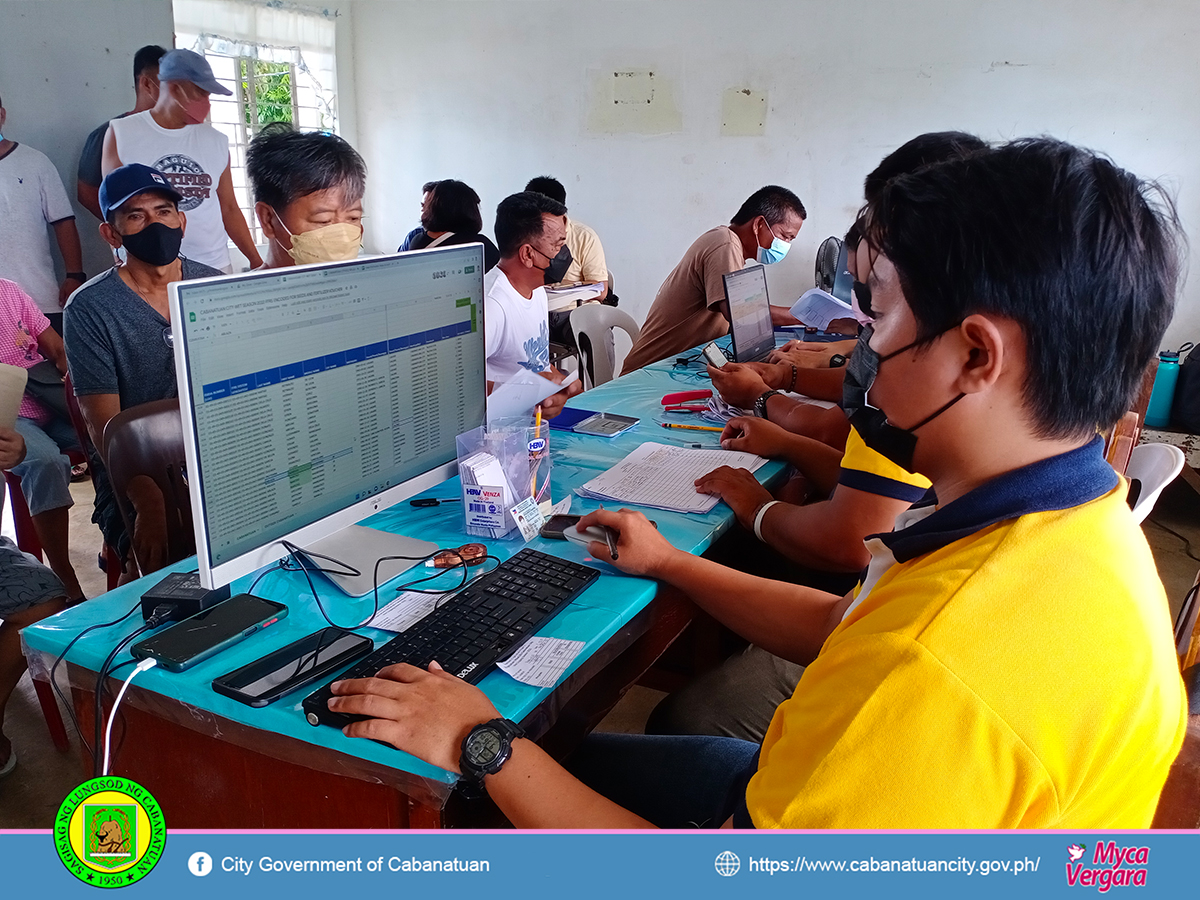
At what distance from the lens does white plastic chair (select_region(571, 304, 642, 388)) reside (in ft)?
10.5

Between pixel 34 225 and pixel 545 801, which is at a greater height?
pixel 34 225

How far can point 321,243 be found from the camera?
197cm

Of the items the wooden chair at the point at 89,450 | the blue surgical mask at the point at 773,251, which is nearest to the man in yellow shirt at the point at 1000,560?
the wooden chair at the point at 89,450

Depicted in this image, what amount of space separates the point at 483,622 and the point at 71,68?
11.7 feet

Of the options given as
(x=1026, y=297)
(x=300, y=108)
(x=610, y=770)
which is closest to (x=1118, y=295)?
(x=1026, y=297)

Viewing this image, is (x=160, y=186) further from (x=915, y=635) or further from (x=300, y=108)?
(x=300, y=108)

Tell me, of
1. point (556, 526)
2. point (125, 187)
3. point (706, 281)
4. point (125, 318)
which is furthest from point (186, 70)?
point (556, 526)

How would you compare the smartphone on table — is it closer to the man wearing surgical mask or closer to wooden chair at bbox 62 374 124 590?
the man wearing surgical mask

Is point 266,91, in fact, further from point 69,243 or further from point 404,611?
point 404,611

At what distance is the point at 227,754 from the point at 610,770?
0.52 m

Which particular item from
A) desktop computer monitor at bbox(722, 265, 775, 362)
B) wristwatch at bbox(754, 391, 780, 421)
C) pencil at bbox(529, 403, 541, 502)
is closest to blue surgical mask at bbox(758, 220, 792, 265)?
desktop computer monitor at bbox(722, 265, 775, 362)

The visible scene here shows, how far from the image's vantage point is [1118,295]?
665 mm
